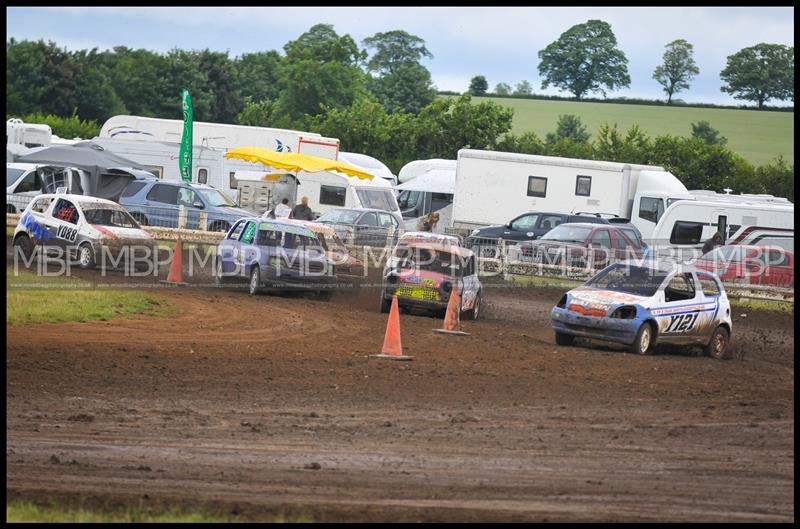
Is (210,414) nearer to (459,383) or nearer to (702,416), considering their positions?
(459,383)

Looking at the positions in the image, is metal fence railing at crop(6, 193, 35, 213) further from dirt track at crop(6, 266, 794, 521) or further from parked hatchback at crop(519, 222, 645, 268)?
dirt track at crop(6, 266, 794, 521)

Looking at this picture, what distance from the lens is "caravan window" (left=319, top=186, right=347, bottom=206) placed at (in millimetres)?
40594

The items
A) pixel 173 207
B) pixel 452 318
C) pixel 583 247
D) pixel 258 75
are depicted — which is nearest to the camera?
pixel 452 318

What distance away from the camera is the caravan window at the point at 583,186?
131 feet

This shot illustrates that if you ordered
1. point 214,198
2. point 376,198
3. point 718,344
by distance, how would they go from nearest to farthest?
point 718,344 → point 214,198 → point 376,198

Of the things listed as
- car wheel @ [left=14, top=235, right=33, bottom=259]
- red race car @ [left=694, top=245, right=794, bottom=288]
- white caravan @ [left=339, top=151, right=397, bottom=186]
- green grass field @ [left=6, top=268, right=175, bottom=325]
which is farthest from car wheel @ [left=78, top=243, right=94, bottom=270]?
white caravan @ [left=339, top=151, right=397, bottom=186]

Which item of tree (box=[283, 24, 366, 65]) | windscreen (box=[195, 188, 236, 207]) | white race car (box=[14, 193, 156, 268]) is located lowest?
white race car (box=[14, 193, 156, 268])

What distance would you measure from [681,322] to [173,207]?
16996 mm

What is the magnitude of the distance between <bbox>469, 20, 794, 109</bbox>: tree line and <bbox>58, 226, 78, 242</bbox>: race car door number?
78.9 meters

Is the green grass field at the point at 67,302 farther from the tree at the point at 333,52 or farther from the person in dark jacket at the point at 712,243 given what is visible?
the tree at the point at 333,52

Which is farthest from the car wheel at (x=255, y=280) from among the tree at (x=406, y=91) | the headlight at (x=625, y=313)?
the tree at (x=406, y=91)

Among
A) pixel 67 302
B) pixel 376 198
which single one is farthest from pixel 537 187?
pixel 67 302

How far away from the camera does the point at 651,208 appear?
39250 millimetres

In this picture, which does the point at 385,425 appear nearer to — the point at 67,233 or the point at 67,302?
the point at 67,302
